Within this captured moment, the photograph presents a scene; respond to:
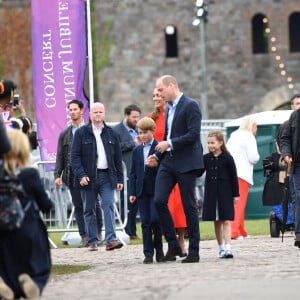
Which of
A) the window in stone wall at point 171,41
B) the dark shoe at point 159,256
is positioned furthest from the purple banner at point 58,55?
the window in stone wall at point 171,41

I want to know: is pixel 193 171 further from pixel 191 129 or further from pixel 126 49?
pixel 126 49

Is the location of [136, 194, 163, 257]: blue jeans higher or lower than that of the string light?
lower

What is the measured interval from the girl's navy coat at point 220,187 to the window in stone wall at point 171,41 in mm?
40813

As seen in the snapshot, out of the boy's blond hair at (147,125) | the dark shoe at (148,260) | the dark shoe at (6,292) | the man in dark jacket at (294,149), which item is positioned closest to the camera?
the dark shoe at (6,292)

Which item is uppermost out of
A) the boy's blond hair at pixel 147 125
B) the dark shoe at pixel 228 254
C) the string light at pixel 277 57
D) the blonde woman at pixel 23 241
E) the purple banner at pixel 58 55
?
the string light at pixel 277 57

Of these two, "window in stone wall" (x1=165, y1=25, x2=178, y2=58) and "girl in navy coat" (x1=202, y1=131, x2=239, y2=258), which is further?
"window in stone wall" (x1=165, y1=25, x2=178, y2=58)

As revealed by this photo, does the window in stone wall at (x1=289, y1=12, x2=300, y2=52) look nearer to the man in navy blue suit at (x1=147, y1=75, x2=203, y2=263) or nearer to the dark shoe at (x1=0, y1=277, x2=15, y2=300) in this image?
the man in navy blue suit at (x1=147, y1=75, x2=203, y2=263)

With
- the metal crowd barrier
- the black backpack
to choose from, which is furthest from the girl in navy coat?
the black backpack

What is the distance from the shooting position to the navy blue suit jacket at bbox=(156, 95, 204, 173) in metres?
16.0

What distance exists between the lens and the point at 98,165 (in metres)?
19.3

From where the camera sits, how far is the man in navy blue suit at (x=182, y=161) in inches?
632

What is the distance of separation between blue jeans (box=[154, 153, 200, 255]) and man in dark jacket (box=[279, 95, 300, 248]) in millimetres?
2129

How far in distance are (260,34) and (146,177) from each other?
1656 inches

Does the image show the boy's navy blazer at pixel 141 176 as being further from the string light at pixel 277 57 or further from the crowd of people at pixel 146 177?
the string light at pixel 277 57
